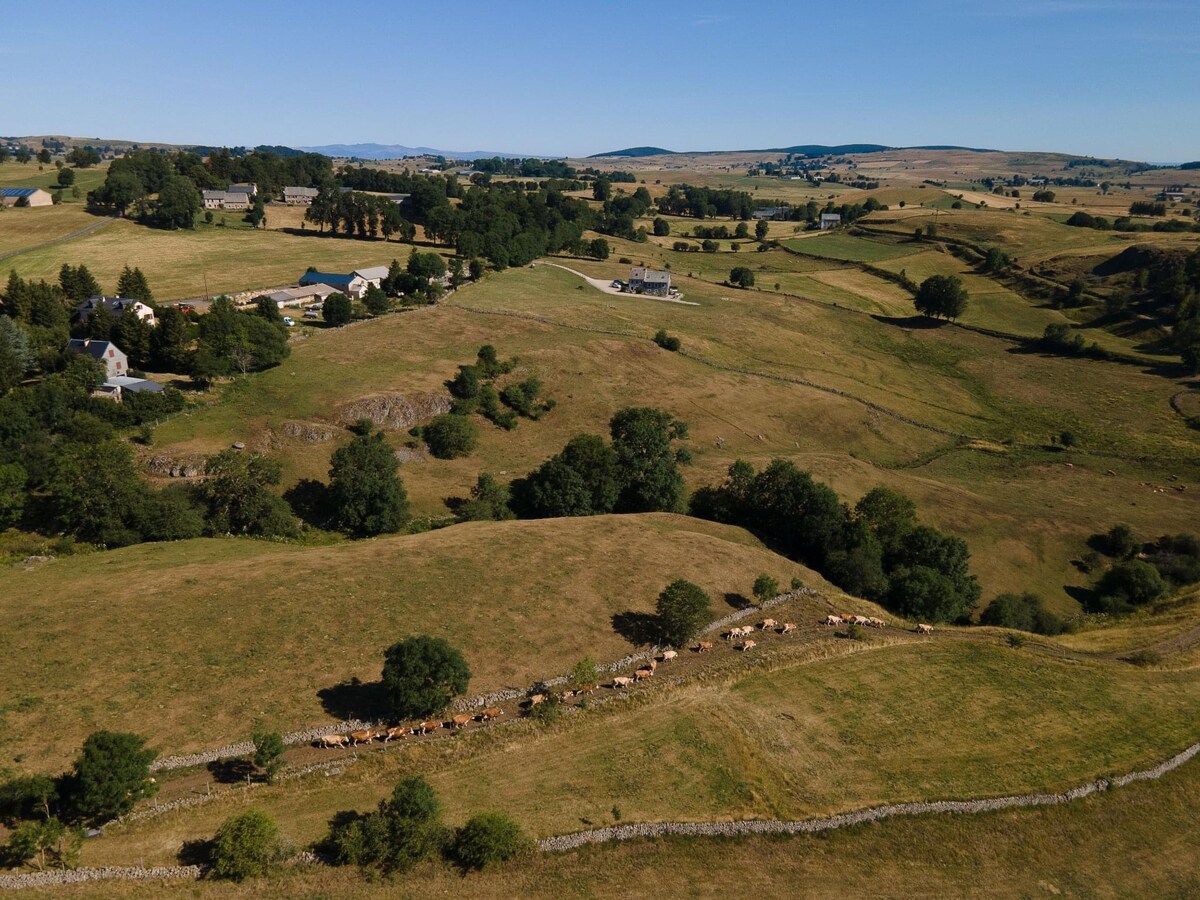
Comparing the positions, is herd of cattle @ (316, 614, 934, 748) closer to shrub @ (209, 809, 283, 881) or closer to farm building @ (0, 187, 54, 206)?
shrub @ (209, 809, 283, 881)

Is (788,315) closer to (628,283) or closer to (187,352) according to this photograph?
(628,283)

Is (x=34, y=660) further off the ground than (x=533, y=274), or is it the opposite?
(x=533, y=274)

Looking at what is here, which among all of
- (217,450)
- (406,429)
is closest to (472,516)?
(406,429)

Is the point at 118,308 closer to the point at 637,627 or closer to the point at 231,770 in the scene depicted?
the point at 231,770

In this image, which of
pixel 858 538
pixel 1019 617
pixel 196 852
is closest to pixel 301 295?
pixel 858 538

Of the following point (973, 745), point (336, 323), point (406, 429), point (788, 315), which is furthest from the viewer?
point (788, 315)

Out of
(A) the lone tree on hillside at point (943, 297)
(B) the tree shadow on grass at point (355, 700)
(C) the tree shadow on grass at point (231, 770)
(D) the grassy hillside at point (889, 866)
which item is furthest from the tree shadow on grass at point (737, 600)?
(A) the lone tree on hillside at point (943, 297)
